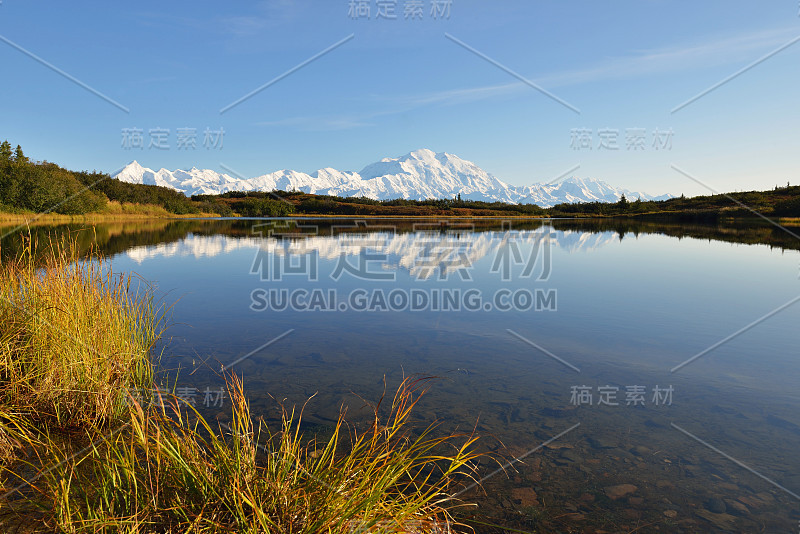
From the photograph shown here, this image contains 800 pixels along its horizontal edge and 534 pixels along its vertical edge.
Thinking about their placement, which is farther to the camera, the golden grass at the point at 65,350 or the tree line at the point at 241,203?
the tree line at the point at 241,203

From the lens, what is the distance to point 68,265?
5.33m

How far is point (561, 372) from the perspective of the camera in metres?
6.04

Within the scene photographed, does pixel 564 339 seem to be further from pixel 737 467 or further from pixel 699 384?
pixel 737 467

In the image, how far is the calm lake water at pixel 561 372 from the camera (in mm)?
3424

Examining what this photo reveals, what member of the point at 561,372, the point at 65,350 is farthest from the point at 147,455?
the point at 561,372

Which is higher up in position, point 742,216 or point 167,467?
point 742,216

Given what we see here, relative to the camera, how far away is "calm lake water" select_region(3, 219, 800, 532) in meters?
3.42

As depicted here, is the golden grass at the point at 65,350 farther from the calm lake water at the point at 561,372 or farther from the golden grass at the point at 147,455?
the calm lake water at the point at 561,372

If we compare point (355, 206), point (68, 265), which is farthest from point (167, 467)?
point (355, 206)

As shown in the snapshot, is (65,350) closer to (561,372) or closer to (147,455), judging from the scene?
(147,455)

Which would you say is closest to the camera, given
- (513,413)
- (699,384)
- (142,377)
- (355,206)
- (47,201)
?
(513,413)

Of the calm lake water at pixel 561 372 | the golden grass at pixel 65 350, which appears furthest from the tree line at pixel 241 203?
the calm lake water at pixel 561 372

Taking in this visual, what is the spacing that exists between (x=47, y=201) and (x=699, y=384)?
43994mm

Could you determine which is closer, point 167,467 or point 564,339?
point 167,467
